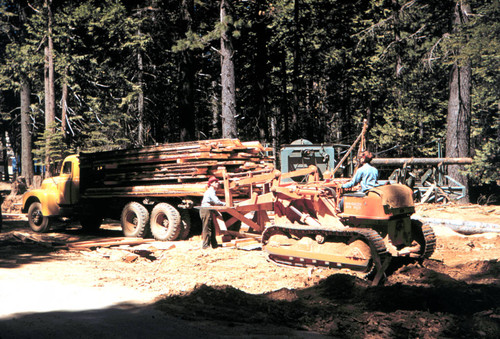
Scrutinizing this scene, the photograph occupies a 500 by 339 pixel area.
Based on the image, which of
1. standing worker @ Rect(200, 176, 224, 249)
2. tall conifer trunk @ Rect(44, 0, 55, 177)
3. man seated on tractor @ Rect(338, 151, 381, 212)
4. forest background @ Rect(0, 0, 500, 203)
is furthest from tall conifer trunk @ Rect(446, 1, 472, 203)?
tall conifer trunk @ Rect(44, 0, 55, 177)

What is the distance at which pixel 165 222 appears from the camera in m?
14.7

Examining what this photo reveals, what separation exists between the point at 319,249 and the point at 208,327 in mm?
4245

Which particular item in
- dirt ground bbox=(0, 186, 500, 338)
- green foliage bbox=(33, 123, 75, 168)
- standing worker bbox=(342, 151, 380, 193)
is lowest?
dirt ground bbox=(0, 186, 500, 338)

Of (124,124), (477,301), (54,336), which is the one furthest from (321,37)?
(54,336)

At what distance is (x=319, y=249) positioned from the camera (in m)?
9.78

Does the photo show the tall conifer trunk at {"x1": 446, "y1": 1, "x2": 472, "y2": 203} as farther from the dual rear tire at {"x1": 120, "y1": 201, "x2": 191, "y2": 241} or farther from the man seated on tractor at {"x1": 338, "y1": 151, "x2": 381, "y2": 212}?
the man seated on tractor at {"x1": 338, "y1": 151, "x2": 381, "y2": 212}

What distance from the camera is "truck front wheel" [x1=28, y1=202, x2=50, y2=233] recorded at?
664 inches

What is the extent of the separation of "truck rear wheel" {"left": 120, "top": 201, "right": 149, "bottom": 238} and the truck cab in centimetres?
237

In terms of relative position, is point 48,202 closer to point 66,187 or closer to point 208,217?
point 66,187

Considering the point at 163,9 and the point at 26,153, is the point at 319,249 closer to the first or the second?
the point at 163,9

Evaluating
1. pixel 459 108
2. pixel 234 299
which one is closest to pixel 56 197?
pixel 234 299

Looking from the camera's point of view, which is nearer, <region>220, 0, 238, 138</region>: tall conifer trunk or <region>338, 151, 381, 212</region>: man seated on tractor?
<region>338, 151, 381, 212</region>: man seated on tractor

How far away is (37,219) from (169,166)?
5702 millimetres

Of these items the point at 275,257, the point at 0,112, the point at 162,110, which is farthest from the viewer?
the point at 0,112
